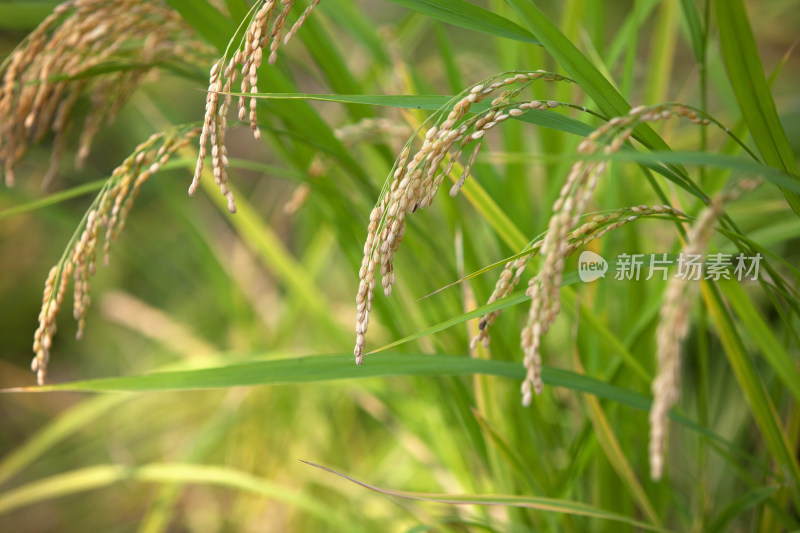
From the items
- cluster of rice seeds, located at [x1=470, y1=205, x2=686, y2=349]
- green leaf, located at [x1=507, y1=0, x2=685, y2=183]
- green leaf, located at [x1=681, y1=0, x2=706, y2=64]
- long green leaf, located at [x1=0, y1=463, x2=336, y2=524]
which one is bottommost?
long green leaf, located at [x1=0, y1=463, x2=336, y2=524]

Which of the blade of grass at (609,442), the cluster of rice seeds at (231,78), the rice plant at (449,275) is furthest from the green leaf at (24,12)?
the blade of grass at (609,442)

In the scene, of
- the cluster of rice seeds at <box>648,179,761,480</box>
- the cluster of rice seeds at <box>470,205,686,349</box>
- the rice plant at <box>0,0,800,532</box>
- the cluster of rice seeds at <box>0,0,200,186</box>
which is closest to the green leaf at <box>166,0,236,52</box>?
the rice plant at <box>0,0,800,532</box>

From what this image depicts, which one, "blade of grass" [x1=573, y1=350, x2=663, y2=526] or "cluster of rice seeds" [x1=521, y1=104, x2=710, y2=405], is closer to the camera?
"cluster of rice seeds" [x1=521, y1=104, x2=710, y2=405]

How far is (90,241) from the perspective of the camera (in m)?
0.55

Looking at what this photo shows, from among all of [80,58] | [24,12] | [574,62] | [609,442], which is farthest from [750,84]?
[24,12]

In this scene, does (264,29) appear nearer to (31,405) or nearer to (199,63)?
(199,63)

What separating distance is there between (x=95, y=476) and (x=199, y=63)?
67cm

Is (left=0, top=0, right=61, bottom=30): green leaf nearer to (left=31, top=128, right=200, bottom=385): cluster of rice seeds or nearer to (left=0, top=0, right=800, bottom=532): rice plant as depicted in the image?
(left=0, top=0, right=800, bottom=532): rice plant

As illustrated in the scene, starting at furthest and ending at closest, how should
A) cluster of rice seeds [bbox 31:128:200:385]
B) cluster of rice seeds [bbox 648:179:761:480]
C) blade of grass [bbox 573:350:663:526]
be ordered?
blade of grass [bbox 573:350:663:526]
cluster of rice seeds [bbox 31:128:200:385]
cluster of rice seeds [bbox 648:179:761:480]

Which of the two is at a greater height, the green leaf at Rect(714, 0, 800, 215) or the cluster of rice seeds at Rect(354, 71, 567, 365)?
the green leaf at Rect(714, 0, 800, 215)

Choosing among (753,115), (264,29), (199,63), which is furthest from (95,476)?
(753,115)

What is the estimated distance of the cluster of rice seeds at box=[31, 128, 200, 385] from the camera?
1.76ft

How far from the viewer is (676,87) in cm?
197

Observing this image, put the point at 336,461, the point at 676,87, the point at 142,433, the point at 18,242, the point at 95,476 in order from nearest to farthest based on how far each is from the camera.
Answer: the point at 95,476, the point at 336,461, the point at 142,433, the point at 676,87, the point at 18,242
